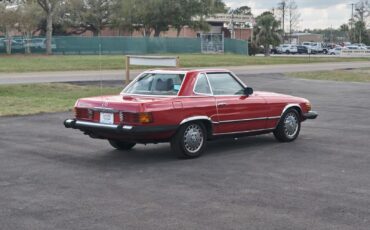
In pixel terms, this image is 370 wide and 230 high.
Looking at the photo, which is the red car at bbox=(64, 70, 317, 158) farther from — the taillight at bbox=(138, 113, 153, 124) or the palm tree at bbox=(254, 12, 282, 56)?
the palm tree at bbox=(254, 12, 282, 56)

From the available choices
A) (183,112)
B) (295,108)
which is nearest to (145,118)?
(183,112)

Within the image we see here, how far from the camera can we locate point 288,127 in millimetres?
10891

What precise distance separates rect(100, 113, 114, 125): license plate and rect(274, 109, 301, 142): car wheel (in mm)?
3172

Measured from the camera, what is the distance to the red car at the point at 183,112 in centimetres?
881

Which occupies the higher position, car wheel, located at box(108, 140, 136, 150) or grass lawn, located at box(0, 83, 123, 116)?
grass lawn, located at box(0, 83, 123, 116)

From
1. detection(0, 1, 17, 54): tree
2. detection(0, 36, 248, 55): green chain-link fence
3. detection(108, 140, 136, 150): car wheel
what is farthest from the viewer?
detection(0, 36, 248, 55): green chain-link fence

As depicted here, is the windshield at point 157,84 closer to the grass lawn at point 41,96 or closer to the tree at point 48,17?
the grass lawn at point 41,96

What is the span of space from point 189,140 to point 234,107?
1.09 metres

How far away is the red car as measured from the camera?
28.9 ft

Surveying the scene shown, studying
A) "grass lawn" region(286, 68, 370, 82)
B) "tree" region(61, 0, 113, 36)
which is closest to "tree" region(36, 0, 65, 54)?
"tree" region(61, 0, 113, 36)

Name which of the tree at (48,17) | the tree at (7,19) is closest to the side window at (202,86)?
the tree at (48,17)

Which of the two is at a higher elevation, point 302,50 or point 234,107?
point 302,50

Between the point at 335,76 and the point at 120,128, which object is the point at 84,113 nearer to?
the point at 120,128

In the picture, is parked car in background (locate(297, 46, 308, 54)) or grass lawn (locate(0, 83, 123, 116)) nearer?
grass lawn (locate(0, 83, 123, 116))
